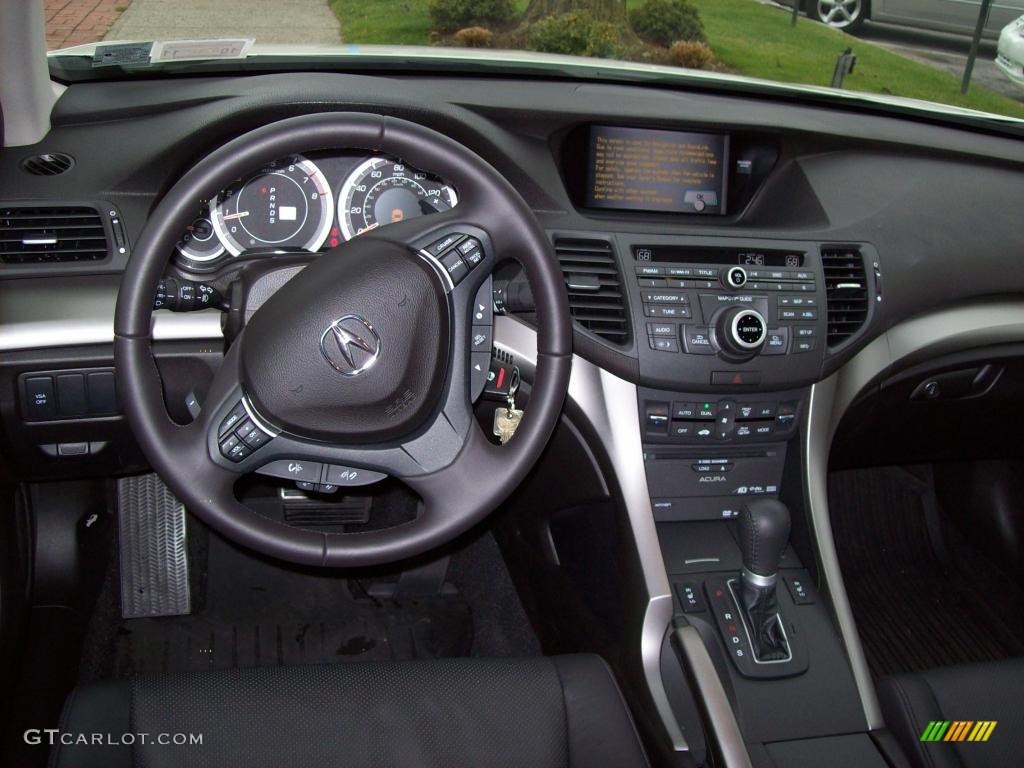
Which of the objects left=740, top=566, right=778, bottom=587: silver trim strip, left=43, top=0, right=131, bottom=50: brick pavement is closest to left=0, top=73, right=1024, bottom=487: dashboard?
left=43, top=0, right=131, bottom=50: brick pavement

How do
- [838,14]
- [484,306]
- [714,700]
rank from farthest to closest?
[838,14] < [714,700] < [484,306]

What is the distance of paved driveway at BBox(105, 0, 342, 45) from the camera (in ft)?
6.66

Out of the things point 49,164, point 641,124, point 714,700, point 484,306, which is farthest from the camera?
point 641,124

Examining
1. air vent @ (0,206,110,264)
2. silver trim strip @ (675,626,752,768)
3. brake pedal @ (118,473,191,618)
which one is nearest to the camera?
silver trim strip @ (675,626,752,768)

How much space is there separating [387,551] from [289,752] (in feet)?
1.16

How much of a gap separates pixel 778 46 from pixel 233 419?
1550 millimetres

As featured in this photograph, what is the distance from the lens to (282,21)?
2.04m

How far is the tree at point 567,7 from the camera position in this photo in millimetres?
2096

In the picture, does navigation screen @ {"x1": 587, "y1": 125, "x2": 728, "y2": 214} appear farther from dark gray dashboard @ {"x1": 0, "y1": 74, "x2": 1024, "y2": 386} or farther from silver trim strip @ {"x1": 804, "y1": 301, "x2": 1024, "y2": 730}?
silver trim strip @ {"x1": 804, "y1": 301, "x2": 1024, "y2": 730}

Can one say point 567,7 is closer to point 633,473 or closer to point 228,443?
point 633,473

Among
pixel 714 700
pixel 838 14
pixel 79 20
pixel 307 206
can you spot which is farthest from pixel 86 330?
pixel 838 14

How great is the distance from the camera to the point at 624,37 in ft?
7.16

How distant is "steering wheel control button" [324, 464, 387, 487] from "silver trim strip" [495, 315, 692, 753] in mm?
479

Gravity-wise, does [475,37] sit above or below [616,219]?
above
